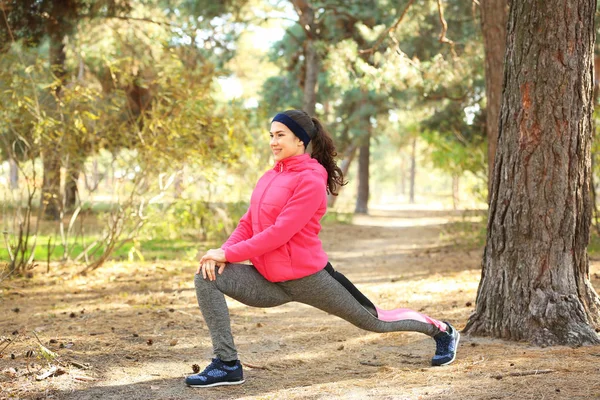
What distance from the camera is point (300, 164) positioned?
4.04 m

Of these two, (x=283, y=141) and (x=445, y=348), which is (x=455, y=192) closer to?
(x=445, y=348)

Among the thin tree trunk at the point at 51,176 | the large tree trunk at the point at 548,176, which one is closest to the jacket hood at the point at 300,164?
the large tree trunk at the point at 548,176

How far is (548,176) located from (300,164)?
2.00 meters

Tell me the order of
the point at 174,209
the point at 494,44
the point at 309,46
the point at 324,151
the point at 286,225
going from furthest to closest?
the point at 309,46, the point at 174,209, the point at 494,44, the point at 324,151, the point at 286,225

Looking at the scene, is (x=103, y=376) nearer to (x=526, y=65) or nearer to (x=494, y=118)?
(x=526, y=65)

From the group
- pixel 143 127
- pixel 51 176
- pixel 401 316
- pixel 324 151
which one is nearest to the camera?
pixel 324 151

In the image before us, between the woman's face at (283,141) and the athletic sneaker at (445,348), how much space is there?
1611mm

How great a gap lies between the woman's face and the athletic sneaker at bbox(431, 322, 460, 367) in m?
1.61

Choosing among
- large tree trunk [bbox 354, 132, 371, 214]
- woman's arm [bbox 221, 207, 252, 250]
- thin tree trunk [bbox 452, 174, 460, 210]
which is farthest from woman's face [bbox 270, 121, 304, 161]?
thin tree trunk [bbox 452, 174, 460, 210]

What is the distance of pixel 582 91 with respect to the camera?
4.95m

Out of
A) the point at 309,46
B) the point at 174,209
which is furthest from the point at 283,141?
the point at 309,46

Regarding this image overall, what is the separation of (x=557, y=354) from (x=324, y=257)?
181 centimetres

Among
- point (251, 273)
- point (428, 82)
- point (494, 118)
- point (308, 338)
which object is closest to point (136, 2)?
point (428, 82)

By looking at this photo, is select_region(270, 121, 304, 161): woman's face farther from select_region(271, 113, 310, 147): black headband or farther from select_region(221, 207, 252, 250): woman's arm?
select_region(221, 207, 252, 250): woman's arm
